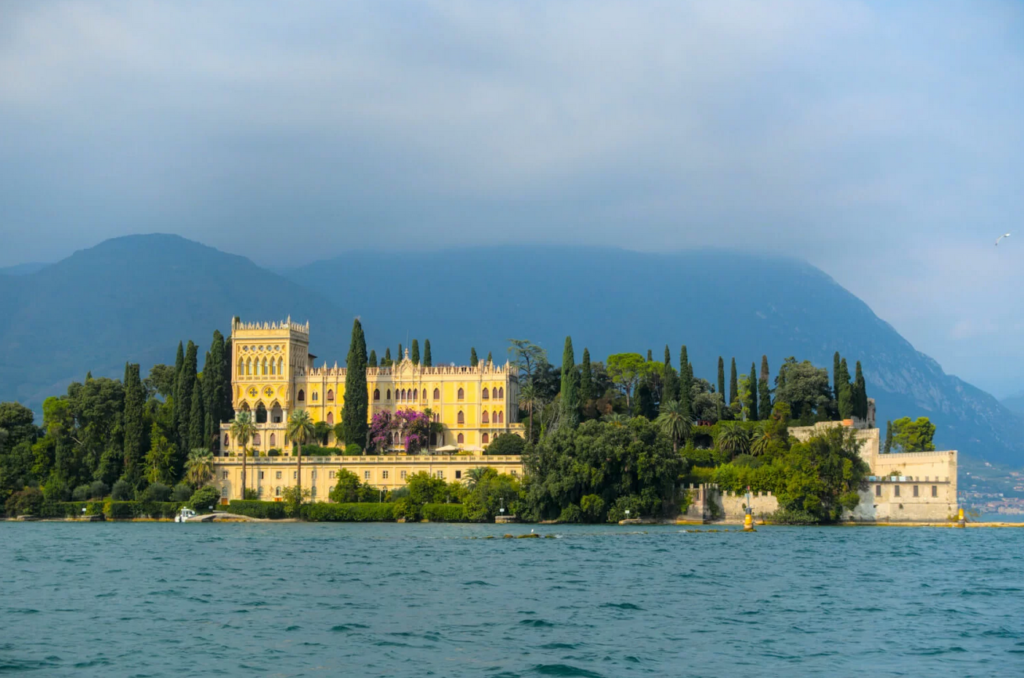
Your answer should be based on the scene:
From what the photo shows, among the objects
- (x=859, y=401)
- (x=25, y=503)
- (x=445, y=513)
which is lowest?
(x=445, y=513)

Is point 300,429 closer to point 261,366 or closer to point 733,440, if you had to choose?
point 261,366

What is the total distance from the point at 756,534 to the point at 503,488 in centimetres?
1720

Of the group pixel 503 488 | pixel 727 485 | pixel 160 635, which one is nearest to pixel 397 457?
pixel 503 488

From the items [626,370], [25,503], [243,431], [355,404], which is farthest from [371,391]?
[25,503]

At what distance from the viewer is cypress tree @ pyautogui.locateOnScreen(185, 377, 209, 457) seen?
273ft

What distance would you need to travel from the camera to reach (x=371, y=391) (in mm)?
95750

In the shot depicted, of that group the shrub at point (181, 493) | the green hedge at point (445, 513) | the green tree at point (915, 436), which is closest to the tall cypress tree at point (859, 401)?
the green tree at point (915, 436)

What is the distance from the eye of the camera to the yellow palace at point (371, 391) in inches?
3701

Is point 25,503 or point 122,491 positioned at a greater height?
point 122,491

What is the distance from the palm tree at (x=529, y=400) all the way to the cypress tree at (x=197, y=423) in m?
23.3

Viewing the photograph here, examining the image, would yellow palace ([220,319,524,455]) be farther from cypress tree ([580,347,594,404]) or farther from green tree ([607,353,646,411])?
cypress tree ([580,347,594,404])

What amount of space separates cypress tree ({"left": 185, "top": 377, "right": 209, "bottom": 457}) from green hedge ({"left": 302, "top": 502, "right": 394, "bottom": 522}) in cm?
1143

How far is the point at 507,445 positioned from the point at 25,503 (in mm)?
32639

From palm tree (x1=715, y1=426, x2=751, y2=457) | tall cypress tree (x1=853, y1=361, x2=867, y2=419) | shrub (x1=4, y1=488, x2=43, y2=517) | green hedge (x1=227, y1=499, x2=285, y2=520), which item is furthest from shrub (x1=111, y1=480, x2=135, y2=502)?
tall cypress tree (x1=853, y1=361, x2=867, y2=419)
